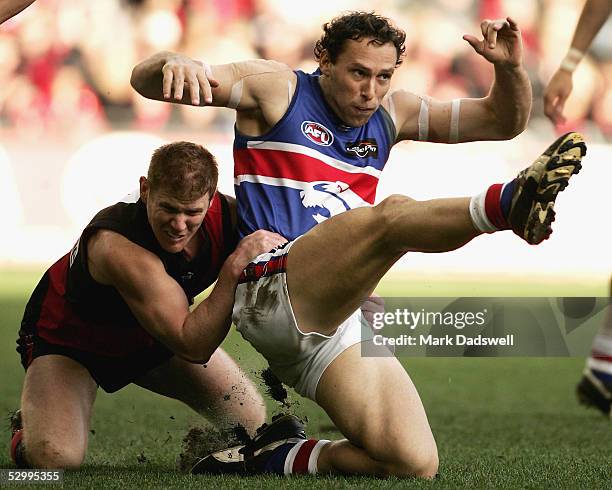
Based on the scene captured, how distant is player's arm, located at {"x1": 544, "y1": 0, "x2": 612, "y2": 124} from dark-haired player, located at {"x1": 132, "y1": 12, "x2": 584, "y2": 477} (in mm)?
501

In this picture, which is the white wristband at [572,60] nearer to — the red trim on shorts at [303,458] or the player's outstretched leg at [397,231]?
the player's outstretched leg at [397,231]

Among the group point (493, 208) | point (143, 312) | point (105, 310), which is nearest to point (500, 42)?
point (493, 208)

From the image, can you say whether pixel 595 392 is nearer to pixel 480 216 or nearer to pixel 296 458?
pixel 296 458

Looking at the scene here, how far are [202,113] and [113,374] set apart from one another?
984cm

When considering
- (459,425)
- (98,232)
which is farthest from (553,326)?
(98,232)

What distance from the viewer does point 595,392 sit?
617 cm

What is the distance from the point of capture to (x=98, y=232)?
4371 millimetres

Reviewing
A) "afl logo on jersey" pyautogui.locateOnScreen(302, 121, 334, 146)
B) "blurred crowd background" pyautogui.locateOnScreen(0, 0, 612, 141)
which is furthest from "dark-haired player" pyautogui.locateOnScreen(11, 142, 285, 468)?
"blurred crowd background" pyautogui.locateOnScreen(0, 0, 612, 141)

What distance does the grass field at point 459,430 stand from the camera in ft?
13.3

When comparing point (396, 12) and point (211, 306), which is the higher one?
point (396, 12)

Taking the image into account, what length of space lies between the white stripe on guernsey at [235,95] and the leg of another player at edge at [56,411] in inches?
54.4

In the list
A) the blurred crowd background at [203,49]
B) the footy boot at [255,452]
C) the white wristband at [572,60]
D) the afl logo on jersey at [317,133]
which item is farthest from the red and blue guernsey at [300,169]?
the blurred crowd background at [203,49]

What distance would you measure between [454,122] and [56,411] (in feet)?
6.92

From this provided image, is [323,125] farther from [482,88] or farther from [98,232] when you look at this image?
[482,88]
